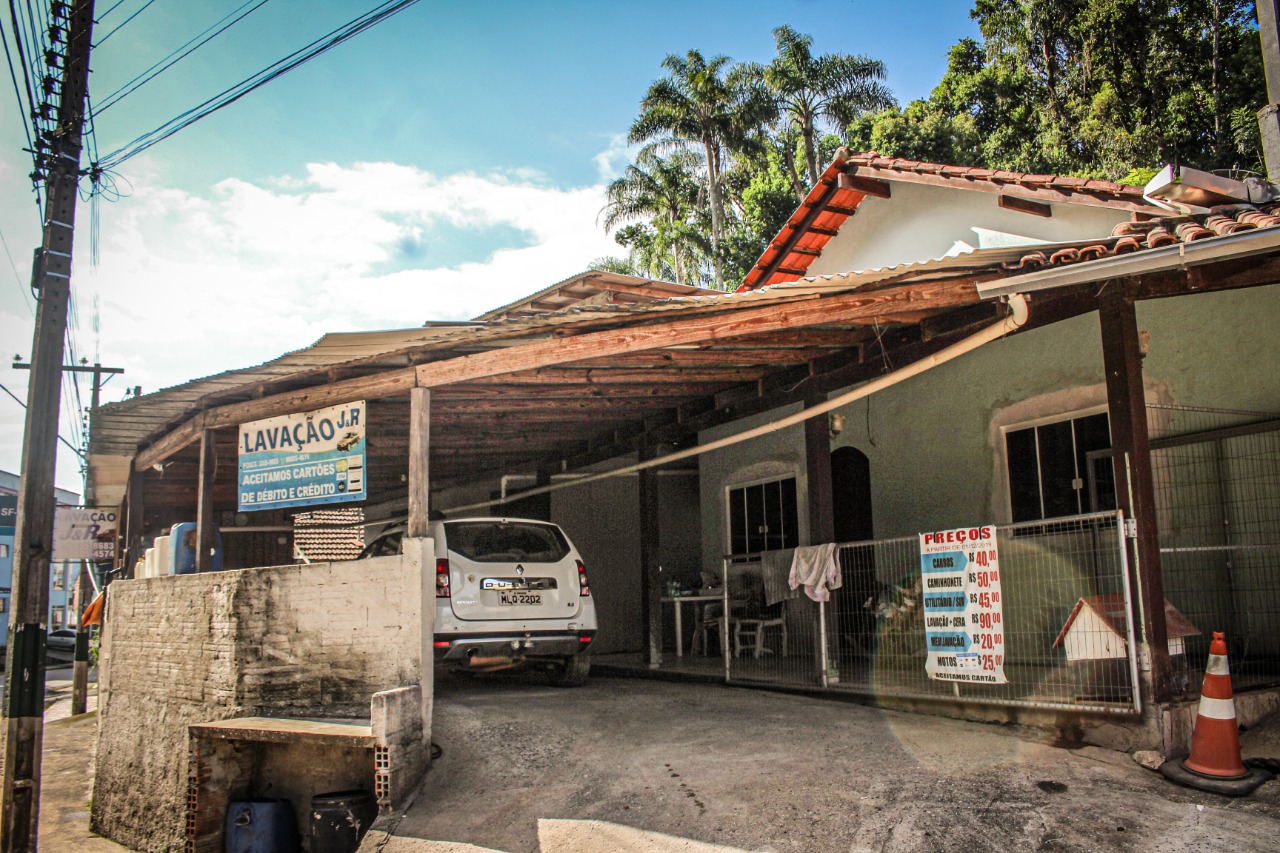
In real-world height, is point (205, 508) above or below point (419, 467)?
below

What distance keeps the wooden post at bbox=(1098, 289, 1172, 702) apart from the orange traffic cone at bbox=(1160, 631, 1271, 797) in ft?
→ 1.01

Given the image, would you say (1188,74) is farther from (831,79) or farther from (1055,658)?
(1055,658)

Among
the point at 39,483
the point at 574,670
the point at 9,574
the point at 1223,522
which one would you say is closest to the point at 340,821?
the point at 574,670

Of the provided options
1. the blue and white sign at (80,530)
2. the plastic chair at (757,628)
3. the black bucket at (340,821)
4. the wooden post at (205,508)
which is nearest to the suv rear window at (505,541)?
the black bucket at (340,821)

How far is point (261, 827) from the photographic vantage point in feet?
22.4

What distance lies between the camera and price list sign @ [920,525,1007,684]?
598cm

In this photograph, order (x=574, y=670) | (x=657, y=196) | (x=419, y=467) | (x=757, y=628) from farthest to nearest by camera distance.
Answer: (x=657, y=196), (x=757, y=628), (x=574, y=670), (x=419, y=467)

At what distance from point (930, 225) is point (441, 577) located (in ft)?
22.1

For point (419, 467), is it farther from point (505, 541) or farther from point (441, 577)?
point (505, 541)

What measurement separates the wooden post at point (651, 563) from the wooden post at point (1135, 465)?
5232mm

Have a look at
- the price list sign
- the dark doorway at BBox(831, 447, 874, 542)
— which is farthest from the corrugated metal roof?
the dark doorway at BBox(831, 447, 874, 542)

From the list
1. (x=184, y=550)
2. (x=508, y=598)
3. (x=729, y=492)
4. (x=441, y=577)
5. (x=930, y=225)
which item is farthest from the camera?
(x=729, y=492)

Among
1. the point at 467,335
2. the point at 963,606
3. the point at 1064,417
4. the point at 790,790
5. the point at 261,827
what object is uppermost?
the point at 467,335

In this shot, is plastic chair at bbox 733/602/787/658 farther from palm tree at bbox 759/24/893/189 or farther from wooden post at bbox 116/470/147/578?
palm tree at bbox 759/24/893/189
